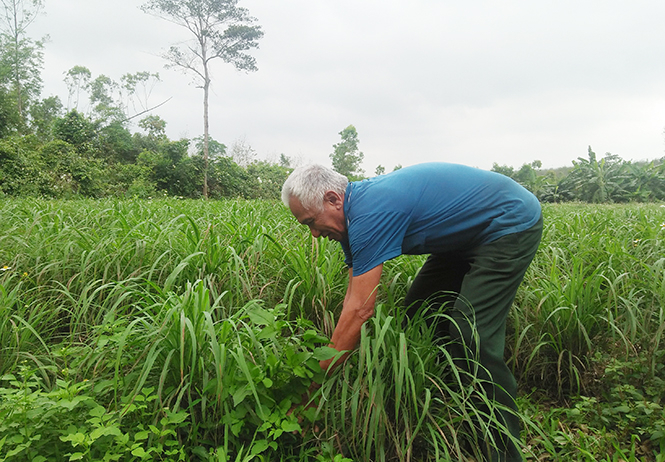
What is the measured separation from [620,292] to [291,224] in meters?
2.67

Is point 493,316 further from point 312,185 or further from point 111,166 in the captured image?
point 111,166

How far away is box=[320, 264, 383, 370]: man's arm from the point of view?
140 cm

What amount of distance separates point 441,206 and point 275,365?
954mm

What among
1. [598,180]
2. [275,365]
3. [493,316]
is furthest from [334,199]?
[598,180]

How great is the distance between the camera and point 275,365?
138cm

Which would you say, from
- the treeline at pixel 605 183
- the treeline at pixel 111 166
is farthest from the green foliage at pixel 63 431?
the treeline at pixel 605 183

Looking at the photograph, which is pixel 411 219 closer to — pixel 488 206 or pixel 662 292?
pixel 488 206

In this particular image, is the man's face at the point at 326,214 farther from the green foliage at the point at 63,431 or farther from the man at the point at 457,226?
the green foliage at the point at 63,431

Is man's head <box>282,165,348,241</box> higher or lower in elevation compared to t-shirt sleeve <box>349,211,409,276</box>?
higher

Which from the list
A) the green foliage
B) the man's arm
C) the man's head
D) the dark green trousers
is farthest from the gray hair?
the green foliage

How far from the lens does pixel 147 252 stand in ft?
8.05

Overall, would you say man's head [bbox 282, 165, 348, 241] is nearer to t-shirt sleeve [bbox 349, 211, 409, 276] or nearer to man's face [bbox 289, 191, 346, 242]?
man's face [bbox 289, 191, 346, 242]

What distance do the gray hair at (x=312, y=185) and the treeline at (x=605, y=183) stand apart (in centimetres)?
2001

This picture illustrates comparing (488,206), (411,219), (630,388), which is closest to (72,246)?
(411,219)
